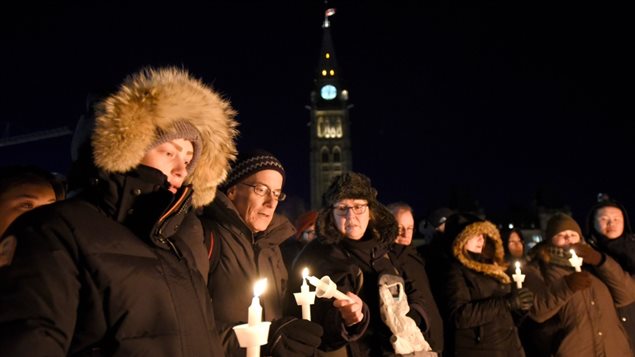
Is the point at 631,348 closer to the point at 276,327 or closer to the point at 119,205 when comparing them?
the point at 276,327

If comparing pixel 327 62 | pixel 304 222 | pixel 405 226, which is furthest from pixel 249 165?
pixel 327 62

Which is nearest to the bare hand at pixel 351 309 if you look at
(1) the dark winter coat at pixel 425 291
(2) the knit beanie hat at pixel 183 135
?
(1) the dark winter coat at pixel 425 291

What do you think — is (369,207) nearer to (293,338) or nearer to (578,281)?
(293,338)

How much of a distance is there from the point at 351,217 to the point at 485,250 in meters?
1.84

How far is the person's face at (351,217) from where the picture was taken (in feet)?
11.4

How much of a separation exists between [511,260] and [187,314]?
6.44 metres

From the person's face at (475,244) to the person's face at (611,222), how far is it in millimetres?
1797

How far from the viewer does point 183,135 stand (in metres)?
1.97

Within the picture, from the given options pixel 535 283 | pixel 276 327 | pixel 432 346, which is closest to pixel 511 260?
pixel 535 283

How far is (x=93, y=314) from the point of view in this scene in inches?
52.5

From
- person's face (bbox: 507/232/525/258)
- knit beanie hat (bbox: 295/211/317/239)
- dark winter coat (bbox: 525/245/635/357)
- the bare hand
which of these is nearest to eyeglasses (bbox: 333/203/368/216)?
the bare hand

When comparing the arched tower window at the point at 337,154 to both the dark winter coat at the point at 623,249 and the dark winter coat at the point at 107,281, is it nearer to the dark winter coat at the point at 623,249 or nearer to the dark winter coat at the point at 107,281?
the dark winter coat at the point at 623,249

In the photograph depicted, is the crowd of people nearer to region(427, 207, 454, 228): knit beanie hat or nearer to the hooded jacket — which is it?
the hooded jacket

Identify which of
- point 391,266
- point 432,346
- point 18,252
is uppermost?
point 18,252
